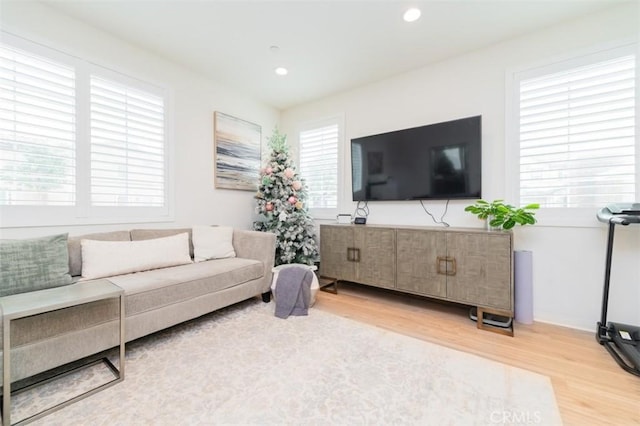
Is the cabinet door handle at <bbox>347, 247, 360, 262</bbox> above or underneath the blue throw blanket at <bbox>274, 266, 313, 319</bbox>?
above

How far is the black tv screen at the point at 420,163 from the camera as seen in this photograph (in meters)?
2.66

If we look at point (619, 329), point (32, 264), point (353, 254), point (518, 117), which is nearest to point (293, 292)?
point (353, 254)

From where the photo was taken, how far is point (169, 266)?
250 cm

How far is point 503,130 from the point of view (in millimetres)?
2598

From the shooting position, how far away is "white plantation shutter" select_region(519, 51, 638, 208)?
211 centimetres

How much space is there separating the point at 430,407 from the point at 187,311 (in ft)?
6.01

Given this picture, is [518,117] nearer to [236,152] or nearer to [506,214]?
[506,214]

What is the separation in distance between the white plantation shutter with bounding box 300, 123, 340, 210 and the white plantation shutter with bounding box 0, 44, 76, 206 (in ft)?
8.72

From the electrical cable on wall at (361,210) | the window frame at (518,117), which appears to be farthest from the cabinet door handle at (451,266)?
the electrical cable on wall at (361,210)

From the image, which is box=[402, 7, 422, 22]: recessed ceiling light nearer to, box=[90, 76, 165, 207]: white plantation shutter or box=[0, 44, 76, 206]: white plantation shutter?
box=[90, 76, 165, 207]: white plantation shutter

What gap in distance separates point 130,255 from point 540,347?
3365 millimetres

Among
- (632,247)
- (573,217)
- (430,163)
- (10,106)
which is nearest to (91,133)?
(10,106)

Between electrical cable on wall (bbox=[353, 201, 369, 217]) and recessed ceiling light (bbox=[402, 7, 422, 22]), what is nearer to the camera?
recessed ceiling light (bbox=[402, 7, 422, 22])

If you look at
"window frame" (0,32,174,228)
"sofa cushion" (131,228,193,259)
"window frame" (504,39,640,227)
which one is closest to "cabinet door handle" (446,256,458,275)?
"window frame" (504,39,640,227)
